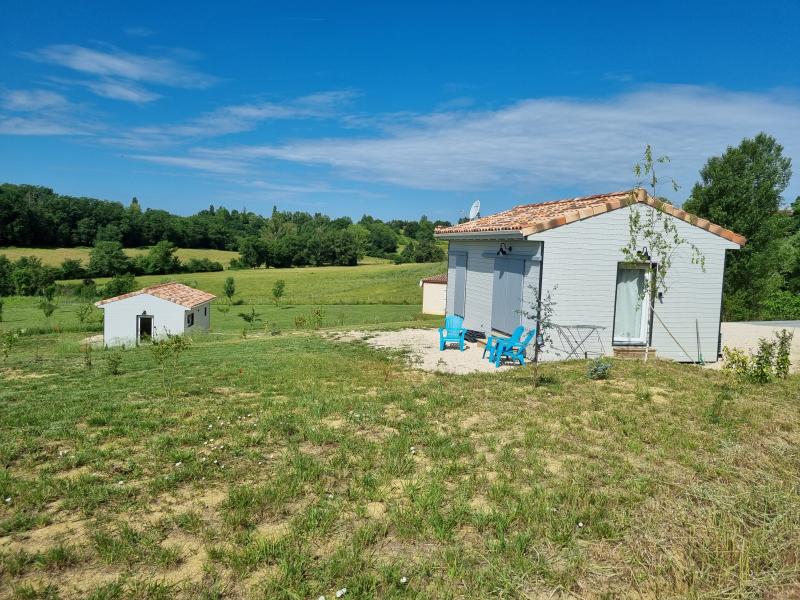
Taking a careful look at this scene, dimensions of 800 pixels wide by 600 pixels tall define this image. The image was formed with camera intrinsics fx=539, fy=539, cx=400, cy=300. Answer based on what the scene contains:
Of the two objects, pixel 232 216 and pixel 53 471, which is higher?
pixel 232 216

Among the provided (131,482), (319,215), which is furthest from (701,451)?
(319,215)

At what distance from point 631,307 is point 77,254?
7635 cm

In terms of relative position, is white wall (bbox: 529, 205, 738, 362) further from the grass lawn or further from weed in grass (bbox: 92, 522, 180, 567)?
weed in grass (bbox: 92, 522, 180, 567)

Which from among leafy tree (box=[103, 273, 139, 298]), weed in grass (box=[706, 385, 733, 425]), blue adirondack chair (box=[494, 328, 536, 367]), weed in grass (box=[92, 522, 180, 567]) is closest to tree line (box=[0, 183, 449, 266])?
leafy tree (box=[103, 273, 139, 298])

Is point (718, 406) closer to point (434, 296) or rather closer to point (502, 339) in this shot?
point (502, 339)

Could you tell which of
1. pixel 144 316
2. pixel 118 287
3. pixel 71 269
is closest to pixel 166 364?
pixel 144 316

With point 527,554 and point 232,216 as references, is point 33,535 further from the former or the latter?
point 232,216

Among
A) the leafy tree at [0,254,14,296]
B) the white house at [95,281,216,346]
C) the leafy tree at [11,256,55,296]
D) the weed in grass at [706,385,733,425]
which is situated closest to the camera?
the weed in grass at [706,385,733,425]

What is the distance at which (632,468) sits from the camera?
5777 mm

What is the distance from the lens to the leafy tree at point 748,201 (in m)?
23.2

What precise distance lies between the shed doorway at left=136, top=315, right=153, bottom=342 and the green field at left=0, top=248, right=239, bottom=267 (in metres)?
47.2

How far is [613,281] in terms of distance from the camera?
41.3 ft

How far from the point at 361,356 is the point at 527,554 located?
9.37 metres

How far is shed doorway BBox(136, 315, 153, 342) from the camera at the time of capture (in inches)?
1025
